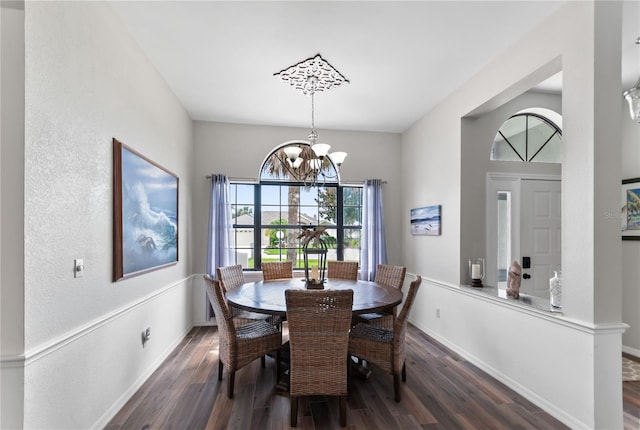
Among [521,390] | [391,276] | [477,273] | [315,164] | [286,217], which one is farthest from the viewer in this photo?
[286,217]

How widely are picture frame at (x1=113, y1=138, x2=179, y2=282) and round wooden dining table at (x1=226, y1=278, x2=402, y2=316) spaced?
0.84m

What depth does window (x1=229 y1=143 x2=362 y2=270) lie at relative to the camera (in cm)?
477

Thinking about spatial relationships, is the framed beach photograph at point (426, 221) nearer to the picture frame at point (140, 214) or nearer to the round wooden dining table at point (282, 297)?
the round wooden dining table at point (282, 297)

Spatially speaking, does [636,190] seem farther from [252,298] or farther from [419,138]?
[252,298]

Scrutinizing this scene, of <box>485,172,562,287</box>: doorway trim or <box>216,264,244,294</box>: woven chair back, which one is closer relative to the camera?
<box>216,264,244,294</box>: woven chair back

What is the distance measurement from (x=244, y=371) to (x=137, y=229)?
66.3 inches

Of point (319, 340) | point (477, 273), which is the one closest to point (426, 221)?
point (477, 273)

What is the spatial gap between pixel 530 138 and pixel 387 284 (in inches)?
98.2

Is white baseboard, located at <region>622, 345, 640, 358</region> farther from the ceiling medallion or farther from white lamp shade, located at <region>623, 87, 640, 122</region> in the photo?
the ceiling medallion

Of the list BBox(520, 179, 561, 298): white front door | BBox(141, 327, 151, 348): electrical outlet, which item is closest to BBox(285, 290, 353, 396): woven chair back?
BBox(141, 327, 151, 348): electrical outlet

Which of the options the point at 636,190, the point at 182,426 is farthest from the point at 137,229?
the point at 636,190

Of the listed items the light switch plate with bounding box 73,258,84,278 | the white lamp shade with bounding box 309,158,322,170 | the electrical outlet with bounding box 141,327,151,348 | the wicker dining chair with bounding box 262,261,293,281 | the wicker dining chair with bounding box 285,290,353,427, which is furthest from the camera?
the wicker dining chair with bounding box 262,261,293,281

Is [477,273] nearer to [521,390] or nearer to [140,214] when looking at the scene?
[521,390]

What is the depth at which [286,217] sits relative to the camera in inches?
192
